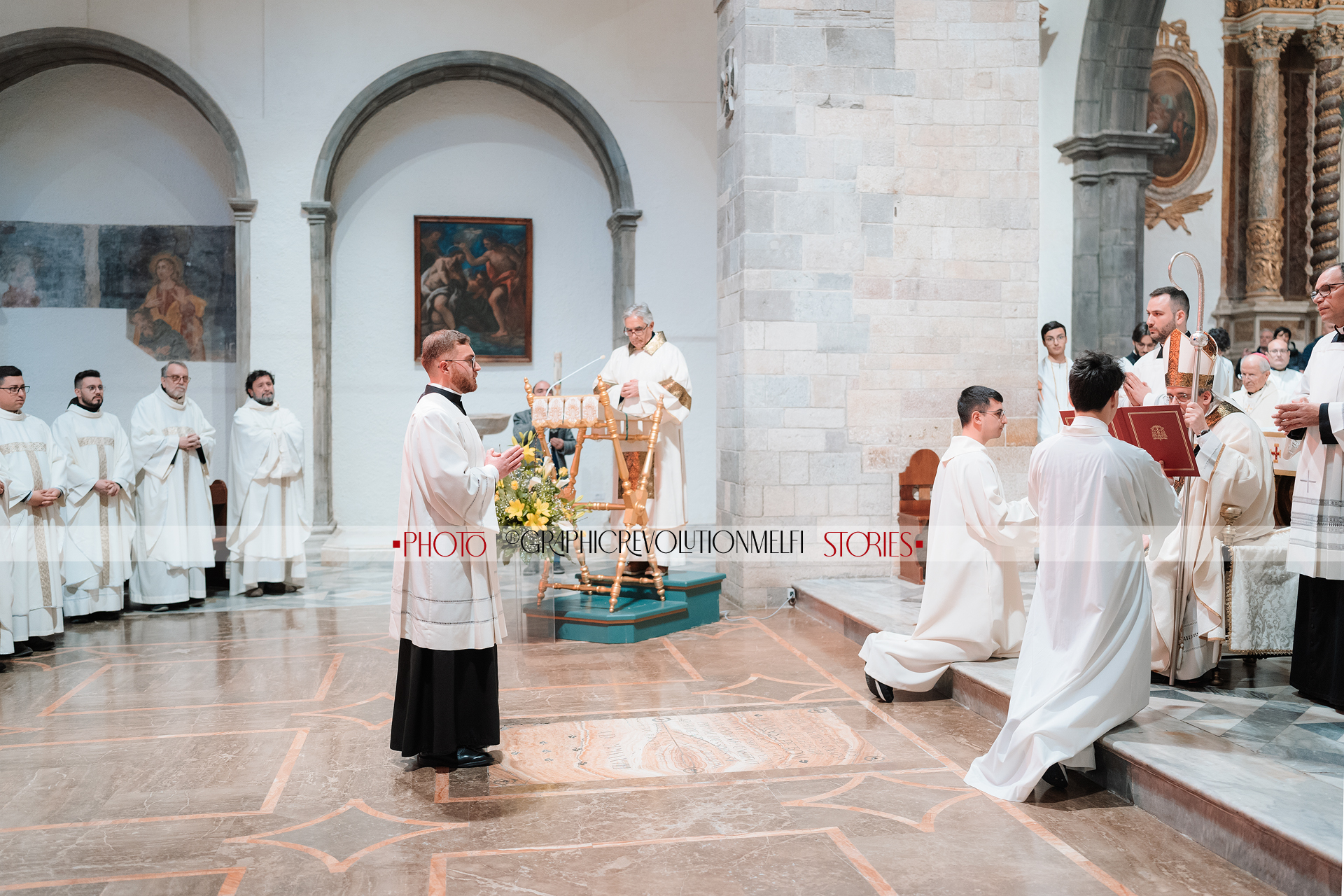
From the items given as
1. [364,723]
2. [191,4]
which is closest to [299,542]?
[364,723]

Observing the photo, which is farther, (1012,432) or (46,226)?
(46,226)

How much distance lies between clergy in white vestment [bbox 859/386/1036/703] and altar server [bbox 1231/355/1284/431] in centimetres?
255

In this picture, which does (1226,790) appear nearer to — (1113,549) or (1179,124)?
(1113,549)

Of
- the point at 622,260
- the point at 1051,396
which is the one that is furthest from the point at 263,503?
the point at 1051,396

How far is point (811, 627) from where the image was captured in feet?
21.6

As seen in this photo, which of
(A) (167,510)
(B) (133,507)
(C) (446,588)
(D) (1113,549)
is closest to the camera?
(D) (1113,549)

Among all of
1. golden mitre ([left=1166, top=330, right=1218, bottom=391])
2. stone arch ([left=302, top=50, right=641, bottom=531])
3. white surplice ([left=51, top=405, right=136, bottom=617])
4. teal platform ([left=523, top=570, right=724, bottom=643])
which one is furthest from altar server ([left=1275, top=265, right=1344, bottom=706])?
stone arch ([left=302, top=50, right=641, bottom=531])

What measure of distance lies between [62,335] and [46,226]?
1.05 m

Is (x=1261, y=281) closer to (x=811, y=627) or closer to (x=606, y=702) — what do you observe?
(x=811, y=627)

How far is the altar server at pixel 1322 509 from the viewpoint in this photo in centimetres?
390

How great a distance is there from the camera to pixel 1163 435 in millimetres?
3932

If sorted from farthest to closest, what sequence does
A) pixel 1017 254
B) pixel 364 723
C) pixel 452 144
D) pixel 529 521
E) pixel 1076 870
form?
1. pixel 452 144
2. pixel 1017 254
3. pixel 529 521
4. pixel 364 723
5. pixel 1076 870

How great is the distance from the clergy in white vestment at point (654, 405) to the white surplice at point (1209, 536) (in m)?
3.05

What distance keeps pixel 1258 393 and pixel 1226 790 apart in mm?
4263
